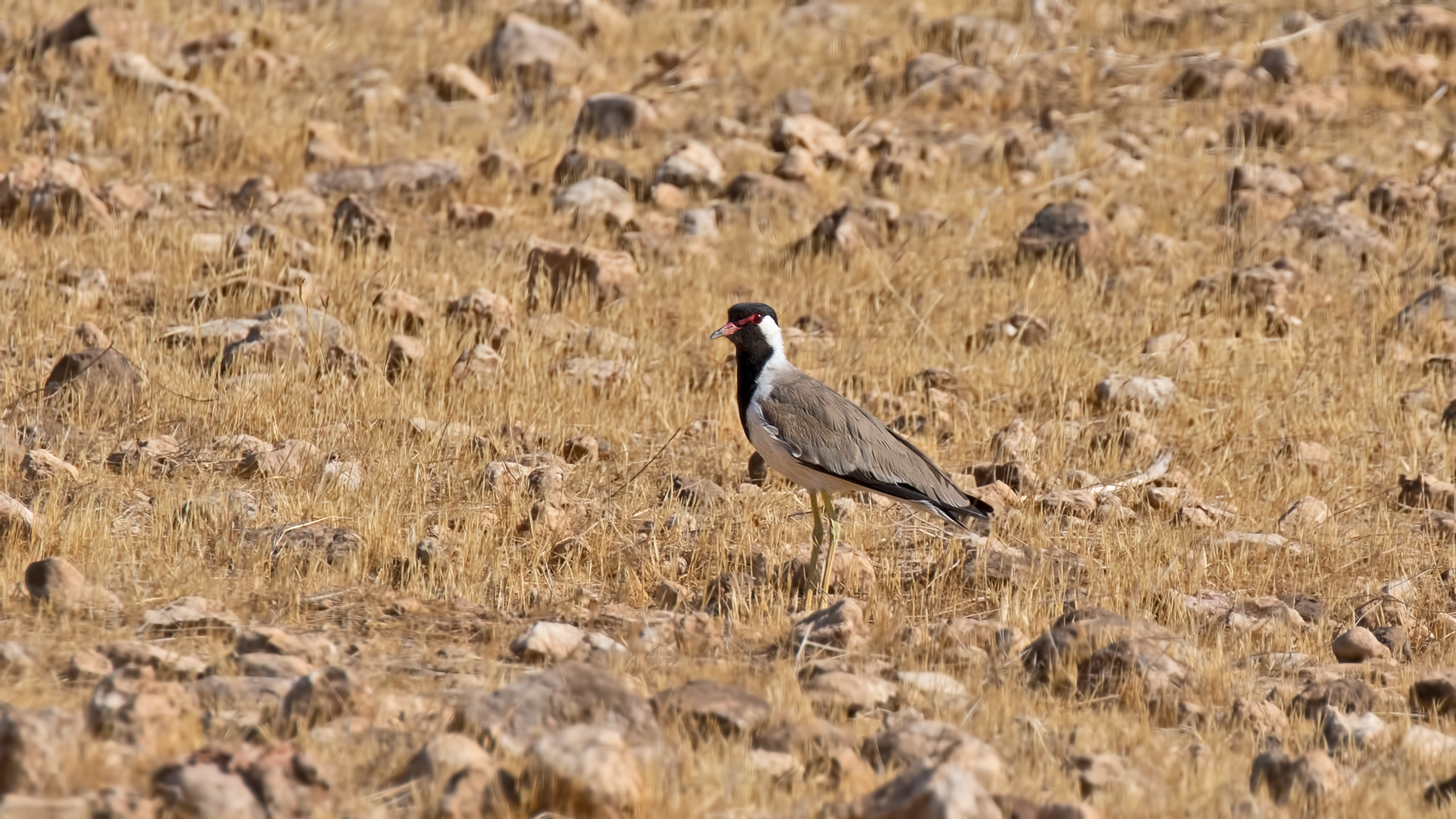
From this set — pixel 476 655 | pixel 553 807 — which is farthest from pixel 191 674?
pixel 553 807

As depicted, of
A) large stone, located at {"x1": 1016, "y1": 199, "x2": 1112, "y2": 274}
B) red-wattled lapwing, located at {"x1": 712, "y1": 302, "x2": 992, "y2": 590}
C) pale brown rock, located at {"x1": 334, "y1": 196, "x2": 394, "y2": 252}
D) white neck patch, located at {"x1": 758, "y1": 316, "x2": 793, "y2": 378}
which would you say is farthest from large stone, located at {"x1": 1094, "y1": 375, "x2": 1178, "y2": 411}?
pale brown rock, located at {"x1": 334, "y1": 196, "x2": 394, "y2": 252}

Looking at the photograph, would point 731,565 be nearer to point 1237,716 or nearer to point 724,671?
point 724,671

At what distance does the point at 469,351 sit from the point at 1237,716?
4.62 metres

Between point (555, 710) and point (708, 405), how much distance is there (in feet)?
13.5

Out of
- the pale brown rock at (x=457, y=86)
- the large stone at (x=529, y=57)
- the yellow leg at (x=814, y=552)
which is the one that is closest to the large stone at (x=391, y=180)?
Answer: the pale brown rock at (x=457, y=86)

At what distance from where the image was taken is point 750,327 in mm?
6762

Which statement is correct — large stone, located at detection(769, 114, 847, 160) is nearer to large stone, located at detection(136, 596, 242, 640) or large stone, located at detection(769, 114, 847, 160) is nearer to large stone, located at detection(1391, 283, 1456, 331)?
large stone, located at detection(1391, 283, 1456, 331)

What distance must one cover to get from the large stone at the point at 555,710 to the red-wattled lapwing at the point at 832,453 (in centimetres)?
185

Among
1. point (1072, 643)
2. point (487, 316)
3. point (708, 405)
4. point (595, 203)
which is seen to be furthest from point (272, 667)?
point (595, 203)

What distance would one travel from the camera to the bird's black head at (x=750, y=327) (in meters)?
6.75

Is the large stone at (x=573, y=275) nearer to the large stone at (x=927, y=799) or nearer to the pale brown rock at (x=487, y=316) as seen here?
the pale brown rock at (x=487, y=316)

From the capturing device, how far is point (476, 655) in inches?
201

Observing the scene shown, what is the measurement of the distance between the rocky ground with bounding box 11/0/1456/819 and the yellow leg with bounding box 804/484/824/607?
65 mm

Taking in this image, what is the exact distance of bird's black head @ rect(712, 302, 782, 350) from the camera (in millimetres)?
6746
